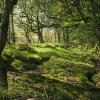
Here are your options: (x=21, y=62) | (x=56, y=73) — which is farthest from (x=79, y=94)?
(x=21, y=62)

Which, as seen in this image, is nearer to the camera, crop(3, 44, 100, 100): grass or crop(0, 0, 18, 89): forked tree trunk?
crop(0, 0, 18, 89): forked tree trunk

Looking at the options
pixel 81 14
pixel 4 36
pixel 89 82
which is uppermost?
pixel 81 14

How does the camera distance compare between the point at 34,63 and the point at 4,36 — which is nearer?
the point at 4,36

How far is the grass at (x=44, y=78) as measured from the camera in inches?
585

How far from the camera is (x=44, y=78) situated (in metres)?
18.7

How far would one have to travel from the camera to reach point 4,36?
1301cm

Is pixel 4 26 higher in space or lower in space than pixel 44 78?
higher

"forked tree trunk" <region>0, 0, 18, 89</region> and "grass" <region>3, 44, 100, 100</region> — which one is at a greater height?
"forked tree trunk" <region>0, 0, 18, 89</region>

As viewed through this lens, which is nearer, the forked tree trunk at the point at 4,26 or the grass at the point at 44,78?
the forked tree trunk at the point at 4,26

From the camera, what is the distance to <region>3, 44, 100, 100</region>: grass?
585 inches

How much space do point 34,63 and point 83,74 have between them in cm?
447

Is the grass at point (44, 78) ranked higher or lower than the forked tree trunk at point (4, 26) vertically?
lower

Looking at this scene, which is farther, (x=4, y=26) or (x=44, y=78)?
(x=44, y=78)

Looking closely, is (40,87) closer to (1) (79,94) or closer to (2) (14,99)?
(1) (79,94)
